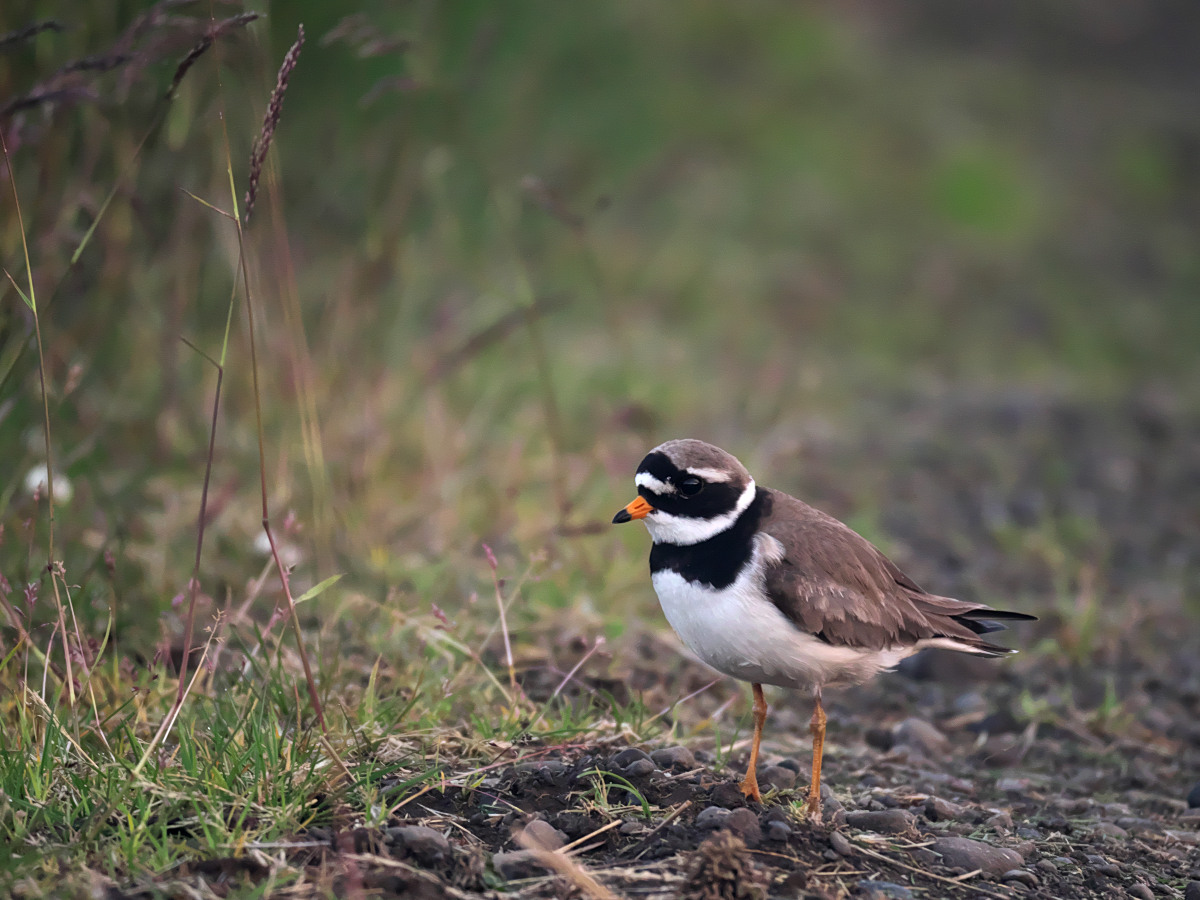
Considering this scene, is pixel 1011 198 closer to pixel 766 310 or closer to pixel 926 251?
pixel 926 251

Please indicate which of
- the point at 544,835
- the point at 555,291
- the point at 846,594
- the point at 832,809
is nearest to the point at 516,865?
the point at 544,835

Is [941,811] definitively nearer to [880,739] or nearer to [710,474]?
[880,739]

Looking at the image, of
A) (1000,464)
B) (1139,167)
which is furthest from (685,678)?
(1139,167)

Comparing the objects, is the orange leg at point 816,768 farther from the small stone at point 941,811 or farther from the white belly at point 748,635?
the small stone at point 941,811

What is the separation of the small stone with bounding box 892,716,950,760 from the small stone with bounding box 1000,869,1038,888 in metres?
1.17

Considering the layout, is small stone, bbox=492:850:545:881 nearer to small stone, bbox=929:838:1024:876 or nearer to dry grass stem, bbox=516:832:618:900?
dry grass stem, bbox=516:832:618:900

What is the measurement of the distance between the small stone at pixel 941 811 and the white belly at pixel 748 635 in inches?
18.8

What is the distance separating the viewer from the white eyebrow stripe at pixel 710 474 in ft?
11.3

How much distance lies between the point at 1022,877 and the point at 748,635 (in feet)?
2.92

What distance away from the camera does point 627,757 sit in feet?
10.9

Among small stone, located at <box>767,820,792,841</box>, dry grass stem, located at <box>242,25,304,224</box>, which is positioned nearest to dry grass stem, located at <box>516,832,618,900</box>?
small stone, located at <box>767,820,792,841</box>

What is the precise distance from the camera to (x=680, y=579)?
3338 millimetres

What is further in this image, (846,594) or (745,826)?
(846,594)

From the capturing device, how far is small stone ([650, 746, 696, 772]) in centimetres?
340
